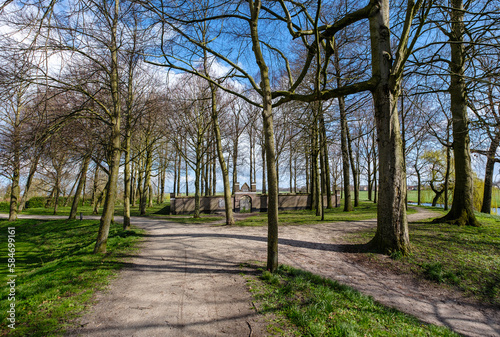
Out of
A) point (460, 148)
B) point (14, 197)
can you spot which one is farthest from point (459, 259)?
point (14, 197)

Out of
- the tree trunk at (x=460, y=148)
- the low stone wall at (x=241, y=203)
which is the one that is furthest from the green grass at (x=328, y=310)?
the low stone wall at (x=241, y=203)

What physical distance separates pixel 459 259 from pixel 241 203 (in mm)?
19105

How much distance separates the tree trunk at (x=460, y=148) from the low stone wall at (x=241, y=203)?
15385mm

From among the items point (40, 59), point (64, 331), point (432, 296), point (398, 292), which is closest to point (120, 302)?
point (64, 331)

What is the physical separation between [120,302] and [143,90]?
11.2 meters

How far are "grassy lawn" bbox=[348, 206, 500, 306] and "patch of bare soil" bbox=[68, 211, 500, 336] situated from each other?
393 millimetres

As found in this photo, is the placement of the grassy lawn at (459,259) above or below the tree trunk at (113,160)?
below

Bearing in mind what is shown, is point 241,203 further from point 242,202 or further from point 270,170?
point 270,170

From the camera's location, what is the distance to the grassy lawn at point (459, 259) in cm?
465

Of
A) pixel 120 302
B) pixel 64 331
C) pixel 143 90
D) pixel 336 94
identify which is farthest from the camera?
pixel 143 90

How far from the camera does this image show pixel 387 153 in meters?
6.09

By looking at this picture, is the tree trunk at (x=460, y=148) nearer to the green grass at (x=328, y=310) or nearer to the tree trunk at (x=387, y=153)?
the tree trunk at (x=387, y=153)

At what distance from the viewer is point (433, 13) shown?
6969 millimetres

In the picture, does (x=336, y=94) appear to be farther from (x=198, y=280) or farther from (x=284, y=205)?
(x=284, y=205)
